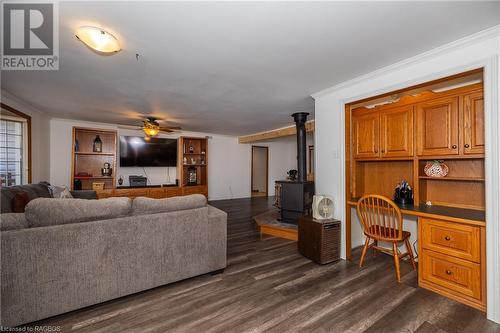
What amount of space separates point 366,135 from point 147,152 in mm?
5252

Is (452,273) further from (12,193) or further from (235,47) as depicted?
(12,193)

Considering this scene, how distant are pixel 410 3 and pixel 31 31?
2899mm

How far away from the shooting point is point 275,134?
6.07 meters

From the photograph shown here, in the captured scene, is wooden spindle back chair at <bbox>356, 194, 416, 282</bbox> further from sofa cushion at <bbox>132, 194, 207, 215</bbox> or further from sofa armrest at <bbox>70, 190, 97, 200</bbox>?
sofa armrest at <bbox>70, 190, 97, 200</bbox>

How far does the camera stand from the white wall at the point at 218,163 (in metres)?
5.04

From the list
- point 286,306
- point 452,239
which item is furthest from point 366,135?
point 286,306

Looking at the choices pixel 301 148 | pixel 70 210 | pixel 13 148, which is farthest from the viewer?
pixel 301 148

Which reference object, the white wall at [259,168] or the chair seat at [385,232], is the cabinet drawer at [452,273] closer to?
the chair seat at [385,232]

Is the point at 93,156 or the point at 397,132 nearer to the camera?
the point at 397,132

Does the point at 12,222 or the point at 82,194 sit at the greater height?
the point at 12,222

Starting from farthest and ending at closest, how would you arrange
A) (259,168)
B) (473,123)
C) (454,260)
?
1. (259,168)
2. (473,123)
3. (454,260)

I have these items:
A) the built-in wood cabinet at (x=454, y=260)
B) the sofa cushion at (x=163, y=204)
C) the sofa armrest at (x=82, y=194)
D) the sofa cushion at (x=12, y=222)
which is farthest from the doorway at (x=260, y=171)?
the sofa cushion at (x=12, y=222)

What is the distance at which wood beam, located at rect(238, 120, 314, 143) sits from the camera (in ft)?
16.5

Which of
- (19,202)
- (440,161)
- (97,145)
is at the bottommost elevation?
(19,202)
